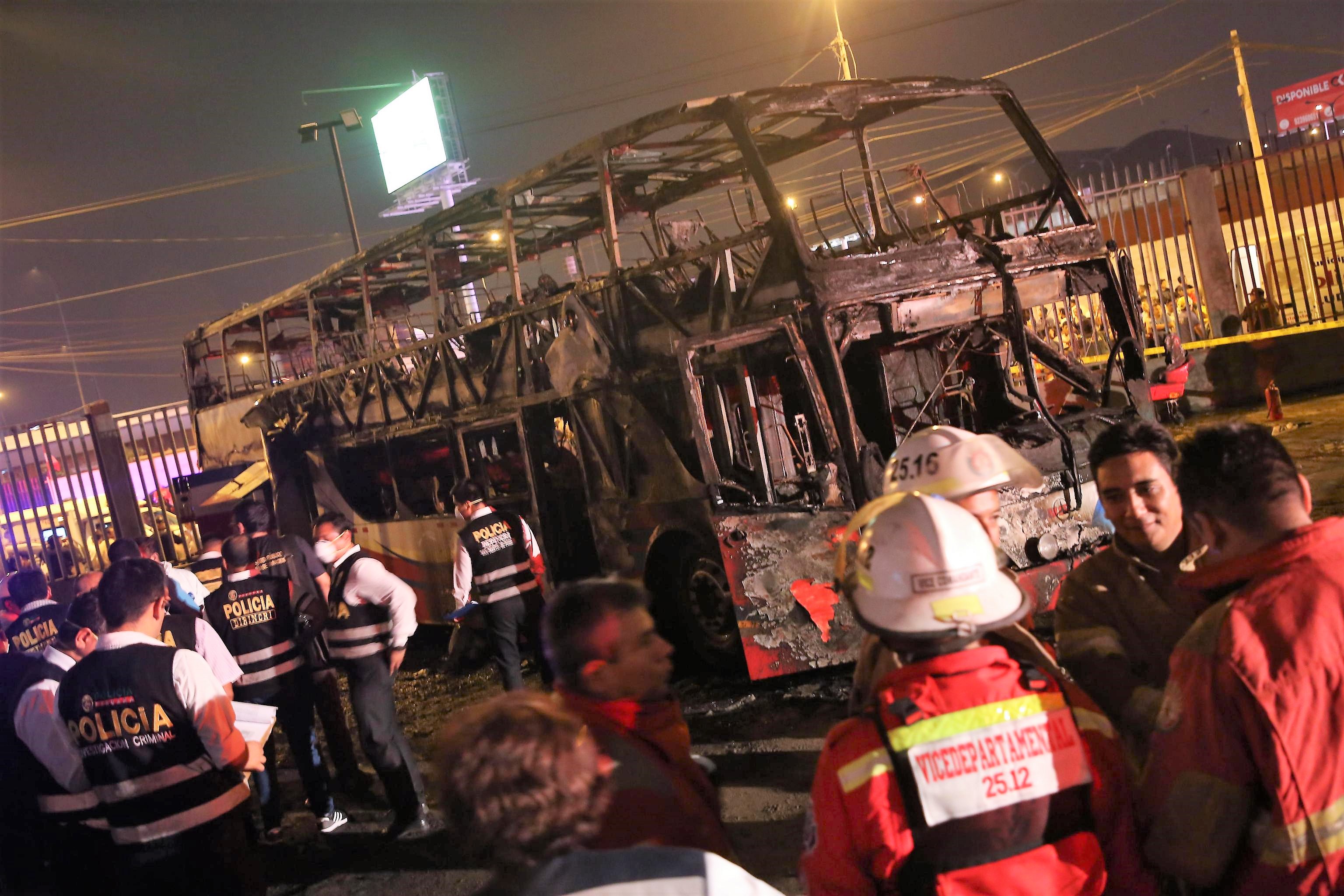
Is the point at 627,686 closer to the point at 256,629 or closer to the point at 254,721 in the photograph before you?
the point at 254,721

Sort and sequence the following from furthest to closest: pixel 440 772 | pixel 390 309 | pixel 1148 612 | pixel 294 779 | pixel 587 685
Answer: pixel 390 309, pixel 294 779, pixel 1148 612, pixel 587 685, pixel 440 772

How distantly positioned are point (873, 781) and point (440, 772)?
76 cm

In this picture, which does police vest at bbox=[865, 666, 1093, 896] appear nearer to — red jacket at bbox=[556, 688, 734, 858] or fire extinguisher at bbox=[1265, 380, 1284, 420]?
red jacket at bbox=[556, 688, 734, 858]

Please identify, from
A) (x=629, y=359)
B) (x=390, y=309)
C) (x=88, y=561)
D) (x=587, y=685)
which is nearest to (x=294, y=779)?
(x=629, y=359)

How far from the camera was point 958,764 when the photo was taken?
65.9 inches

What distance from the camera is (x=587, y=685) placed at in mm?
2162

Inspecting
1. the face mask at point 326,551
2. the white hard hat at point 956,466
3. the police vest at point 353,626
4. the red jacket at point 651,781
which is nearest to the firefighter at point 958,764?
the red jacket at point 651,781

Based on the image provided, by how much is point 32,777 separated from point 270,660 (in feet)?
5.02

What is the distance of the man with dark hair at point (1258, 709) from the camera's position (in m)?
1.60

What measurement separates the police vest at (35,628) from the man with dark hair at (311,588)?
41.9 inches

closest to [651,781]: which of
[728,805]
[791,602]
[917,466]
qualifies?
[917,466]

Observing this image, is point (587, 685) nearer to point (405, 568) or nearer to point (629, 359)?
point (629, 359)

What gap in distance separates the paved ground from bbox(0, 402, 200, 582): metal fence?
425 inches

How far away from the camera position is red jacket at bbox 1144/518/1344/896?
5.25 feet
